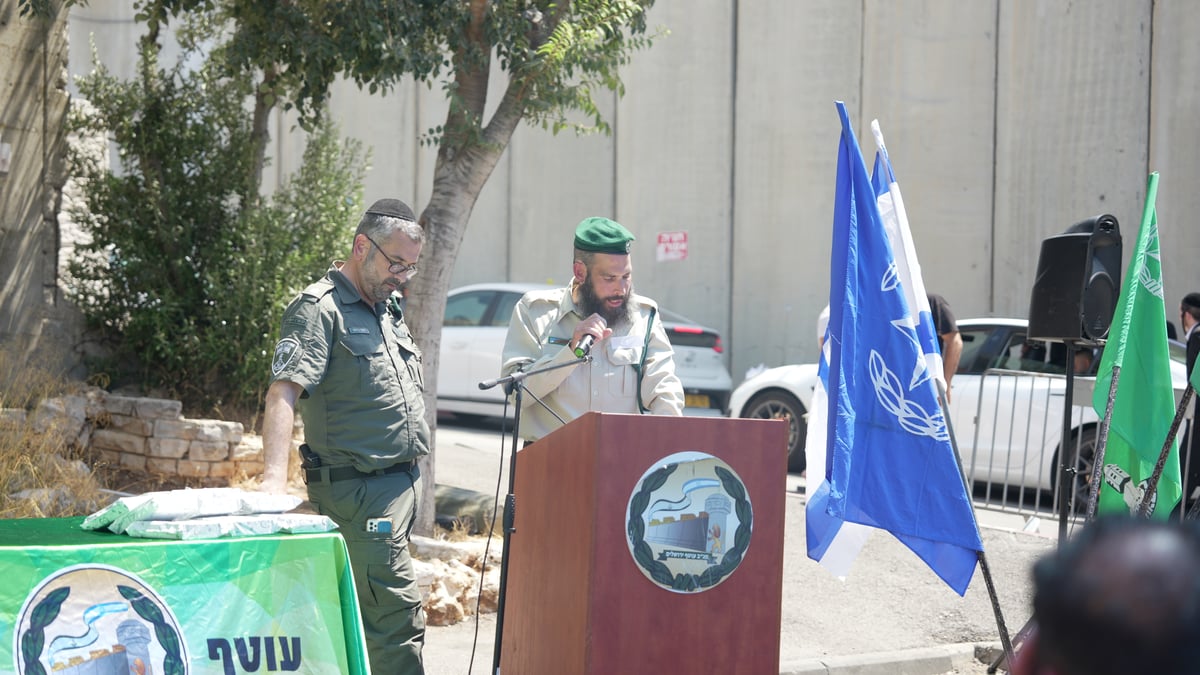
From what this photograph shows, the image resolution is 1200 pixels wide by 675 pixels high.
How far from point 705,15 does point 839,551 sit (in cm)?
1228

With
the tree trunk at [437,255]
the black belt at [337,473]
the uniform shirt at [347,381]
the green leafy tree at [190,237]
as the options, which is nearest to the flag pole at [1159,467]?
the uniform shirt at [347,381]

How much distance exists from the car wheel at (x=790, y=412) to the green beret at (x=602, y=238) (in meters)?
6.71

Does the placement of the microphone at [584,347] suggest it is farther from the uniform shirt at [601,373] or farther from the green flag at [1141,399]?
the green flag at [1141,399]

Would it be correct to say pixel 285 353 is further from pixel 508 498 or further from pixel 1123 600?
pixel 1123 600

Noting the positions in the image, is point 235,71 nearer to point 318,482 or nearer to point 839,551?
point 318,482

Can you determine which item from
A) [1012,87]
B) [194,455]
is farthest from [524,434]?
[1012,87]

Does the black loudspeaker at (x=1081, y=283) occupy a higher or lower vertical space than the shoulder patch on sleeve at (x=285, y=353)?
higher

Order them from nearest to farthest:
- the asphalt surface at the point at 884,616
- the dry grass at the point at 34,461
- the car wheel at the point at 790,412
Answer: the asphalt surface at the point at 884,616, the dry grass at the point at 34,461, the car wheel at the point at 790,412

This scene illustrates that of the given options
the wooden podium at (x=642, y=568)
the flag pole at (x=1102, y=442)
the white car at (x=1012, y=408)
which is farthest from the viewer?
the white car at (x=1012, y=408)

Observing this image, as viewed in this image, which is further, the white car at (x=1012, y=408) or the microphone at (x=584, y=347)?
the white car at (x=1012, y=408)

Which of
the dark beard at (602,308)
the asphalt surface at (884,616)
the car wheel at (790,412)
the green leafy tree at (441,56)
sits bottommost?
the asphalt surface at (884,616)

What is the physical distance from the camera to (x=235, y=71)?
756cm

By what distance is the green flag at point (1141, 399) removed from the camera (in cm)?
549

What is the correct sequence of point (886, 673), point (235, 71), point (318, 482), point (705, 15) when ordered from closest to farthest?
1. point (318, 482)
2. point (886, 673)
3. point (235, 71)
4. point (705, 15)
